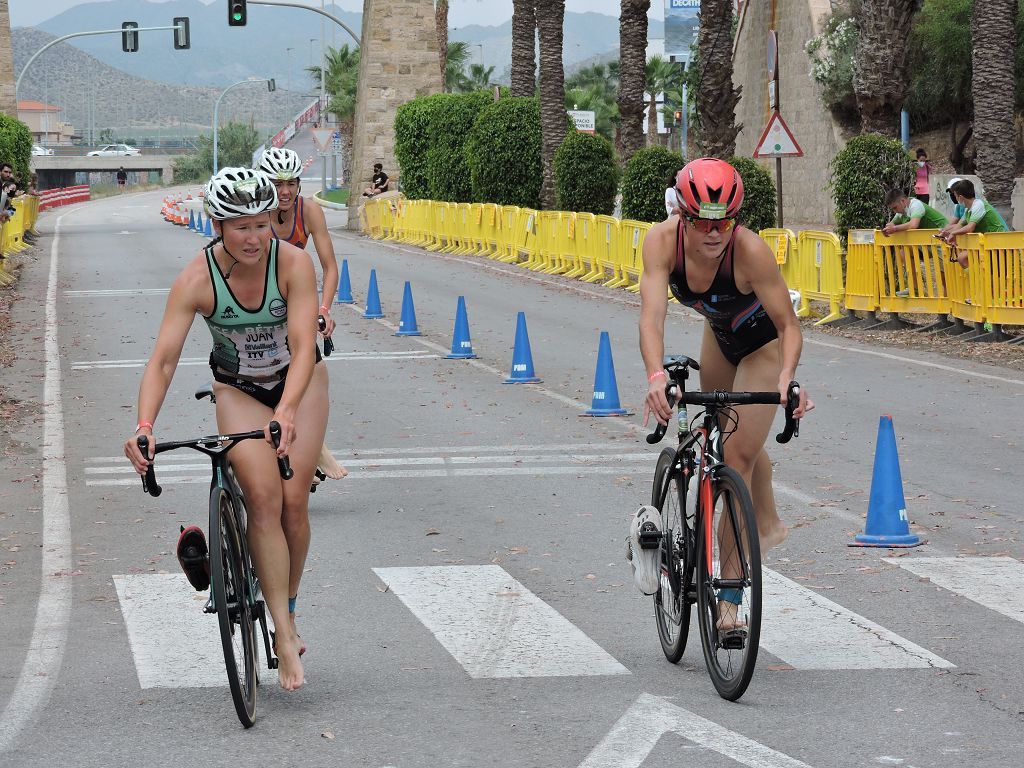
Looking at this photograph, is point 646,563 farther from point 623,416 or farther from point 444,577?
point 623,416

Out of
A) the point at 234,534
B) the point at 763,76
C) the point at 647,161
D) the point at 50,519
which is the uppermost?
the point at 763,76

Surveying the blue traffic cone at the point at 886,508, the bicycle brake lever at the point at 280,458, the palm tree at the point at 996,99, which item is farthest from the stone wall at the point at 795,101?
the bicycle brake lever at the point at 280,458

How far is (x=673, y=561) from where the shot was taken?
648 cm

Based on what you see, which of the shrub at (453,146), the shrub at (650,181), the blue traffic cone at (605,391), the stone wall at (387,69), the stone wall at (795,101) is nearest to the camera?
the blue traffic cone at (605,391)

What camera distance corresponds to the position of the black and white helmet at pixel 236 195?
612cm

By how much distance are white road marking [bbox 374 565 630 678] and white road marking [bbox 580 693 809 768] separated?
58 cm

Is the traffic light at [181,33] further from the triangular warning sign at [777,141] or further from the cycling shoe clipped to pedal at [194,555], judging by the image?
the cycling shoe clipped to pedal at [194,555]

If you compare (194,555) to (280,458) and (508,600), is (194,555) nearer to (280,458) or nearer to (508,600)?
(280,458)

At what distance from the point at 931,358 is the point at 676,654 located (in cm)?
1199

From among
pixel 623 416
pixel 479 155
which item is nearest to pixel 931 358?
pixel 623 416

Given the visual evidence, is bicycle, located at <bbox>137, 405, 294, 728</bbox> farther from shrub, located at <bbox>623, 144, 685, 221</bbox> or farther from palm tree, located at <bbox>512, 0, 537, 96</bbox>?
palm tree, located at <bbox>512, 0, 537, 96</bbox>

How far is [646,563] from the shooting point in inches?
257

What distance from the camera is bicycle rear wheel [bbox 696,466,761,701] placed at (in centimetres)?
580

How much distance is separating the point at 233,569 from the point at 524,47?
3705 centimetres
